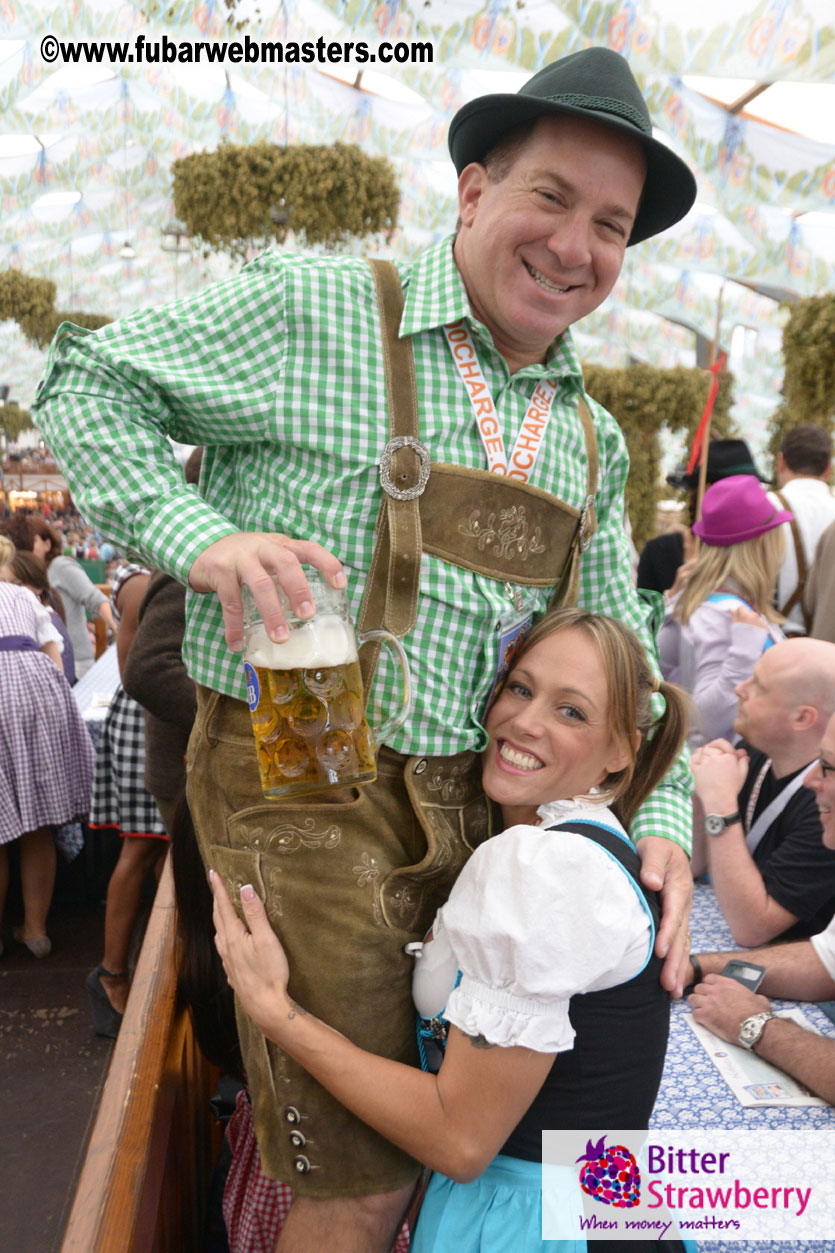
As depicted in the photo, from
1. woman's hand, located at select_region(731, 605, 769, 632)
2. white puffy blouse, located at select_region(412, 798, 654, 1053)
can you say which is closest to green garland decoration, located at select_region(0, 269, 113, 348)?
woman's hand, located at select_region(731, 605, 769, 632)

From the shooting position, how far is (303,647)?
919 mm

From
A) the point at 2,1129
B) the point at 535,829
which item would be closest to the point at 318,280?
the point at 535,829

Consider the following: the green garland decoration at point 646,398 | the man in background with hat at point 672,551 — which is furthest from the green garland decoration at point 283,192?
the green garland decoration at point 646,398

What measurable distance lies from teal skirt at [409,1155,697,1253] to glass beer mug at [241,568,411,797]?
1.84 feet

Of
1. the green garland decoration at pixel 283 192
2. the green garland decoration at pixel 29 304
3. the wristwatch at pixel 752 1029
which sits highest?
the green garland decoration at pixel 283 192

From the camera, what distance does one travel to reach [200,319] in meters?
1.07

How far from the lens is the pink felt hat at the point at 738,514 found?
322cm

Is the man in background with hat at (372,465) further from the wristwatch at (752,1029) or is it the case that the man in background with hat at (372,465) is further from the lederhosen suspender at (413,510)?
the wristwatch at (752,1029)

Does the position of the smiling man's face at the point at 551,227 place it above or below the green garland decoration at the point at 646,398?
below

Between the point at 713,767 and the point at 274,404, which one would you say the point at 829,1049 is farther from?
the point at 274,404

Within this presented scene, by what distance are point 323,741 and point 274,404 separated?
383 mm

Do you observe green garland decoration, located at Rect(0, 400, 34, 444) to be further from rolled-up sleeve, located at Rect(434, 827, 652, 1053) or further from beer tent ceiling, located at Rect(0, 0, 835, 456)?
rolled-up sleeve, located at Rect(434, 827, 652, 1053)

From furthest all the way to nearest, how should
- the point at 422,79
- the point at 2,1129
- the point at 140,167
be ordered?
the point at 140,167
the point at 422,79
the point at 2,1129

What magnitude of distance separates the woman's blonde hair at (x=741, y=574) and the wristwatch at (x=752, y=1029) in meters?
1.73
